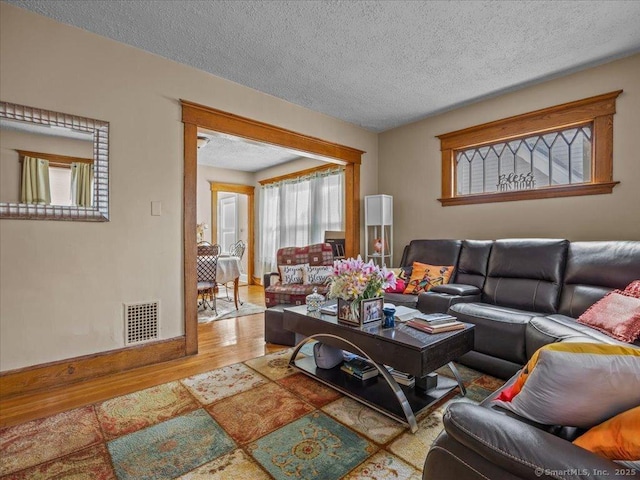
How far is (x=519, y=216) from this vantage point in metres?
3.59

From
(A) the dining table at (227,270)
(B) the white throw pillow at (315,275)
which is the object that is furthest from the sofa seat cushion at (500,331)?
(A) the dining table at (227,270)

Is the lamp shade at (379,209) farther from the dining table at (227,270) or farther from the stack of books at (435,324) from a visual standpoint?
the stack of books at (435,324)

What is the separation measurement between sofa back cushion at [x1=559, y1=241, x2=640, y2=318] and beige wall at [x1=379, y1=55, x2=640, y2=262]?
1.62 ft

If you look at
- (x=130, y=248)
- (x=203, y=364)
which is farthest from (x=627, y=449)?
(x=130, y=248)

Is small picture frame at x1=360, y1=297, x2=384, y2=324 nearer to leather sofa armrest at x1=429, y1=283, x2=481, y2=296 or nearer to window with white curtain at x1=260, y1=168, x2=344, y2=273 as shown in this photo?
leather sofa armrest at x1=429, y1=283, x2=481, y2=296

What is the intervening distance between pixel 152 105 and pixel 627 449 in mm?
3489

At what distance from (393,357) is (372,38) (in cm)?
244

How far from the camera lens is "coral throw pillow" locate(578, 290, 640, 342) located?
2.01m

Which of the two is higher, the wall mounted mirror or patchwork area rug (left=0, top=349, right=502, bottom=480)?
the wall mounted mirror

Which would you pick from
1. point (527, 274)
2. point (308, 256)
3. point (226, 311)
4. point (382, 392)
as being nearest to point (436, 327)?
point (382, 392)

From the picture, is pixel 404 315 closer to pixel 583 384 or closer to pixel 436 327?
pixel 436 327

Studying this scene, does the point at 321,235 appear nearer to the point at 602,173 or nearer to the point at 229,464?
the point at 602,173

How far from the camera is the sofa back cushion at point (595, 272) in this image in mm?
2475

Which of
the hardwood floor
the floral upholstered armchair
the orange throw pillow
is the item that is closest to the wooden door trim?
the floral upholstered armchair
